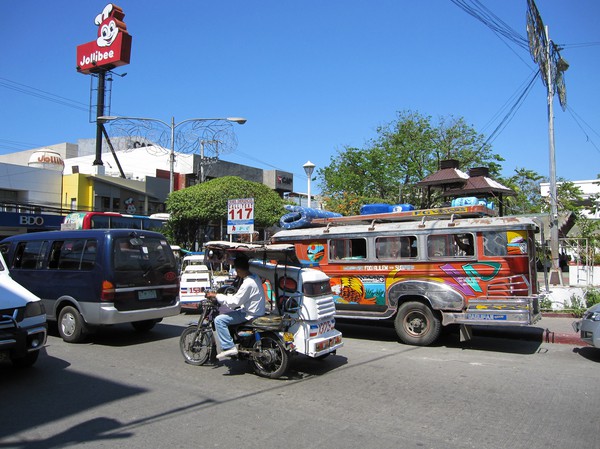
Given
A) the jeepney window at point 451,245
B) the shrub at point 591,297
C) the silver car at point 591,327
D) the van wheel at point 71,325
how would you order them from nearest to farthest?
the silver car at point 591,327, the van wheel at point 71,325, the jeepney window at point 451,245, the shrub at point 591,297

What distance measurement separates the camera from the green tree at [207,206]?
25.5m

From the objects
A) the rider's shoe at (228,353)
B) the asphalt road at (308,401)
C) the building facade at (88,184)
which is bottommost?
the asphalt road at (308,401)

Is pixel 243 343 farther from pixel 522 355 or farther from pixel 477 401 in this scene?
pixel 522 355

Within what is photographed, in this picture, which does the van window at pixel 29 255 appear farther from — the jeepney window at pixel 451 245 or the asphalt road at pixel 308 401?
the jeepney window at pixel 451 245

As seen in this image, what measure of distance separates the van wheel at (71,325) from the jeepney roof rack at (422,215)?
5.32 m

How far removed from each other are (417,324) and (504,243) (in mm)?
2211

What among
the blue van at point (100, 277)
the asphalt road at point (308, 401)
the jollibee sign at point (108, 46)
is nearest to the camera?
the asphalt road at point (308, 401)

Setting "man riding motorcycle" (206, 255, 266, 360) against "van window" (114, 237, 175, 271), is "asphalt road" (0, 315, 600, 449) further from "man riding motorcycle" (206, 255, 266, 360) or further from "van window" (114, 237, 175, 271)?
"van window" (114, 237, 175, 271)

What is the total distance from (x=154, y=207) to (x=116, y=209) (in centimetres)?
324

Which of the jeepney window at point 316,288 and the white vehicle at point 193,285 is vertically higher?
the jeepney window at point 316,288

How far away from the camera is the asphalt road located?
4.45 m

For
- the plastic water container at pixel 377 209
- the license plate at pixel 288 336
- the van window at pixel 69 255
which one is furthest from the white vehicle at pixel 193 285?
the license plate at pixel 288 336

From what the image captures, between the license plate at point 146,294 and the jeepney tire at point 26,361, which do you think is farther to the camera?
→ the license plate at point 146,294

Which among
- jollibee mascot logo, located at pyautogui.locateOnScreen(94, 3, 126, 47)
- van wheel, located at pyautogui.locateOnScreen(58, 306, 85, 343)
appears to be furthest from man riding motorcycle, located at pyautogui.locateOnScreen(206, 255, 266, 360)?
jollibee mascot logo, located at pyautogui.locateOnScreen(94, 3, 126, 47)
